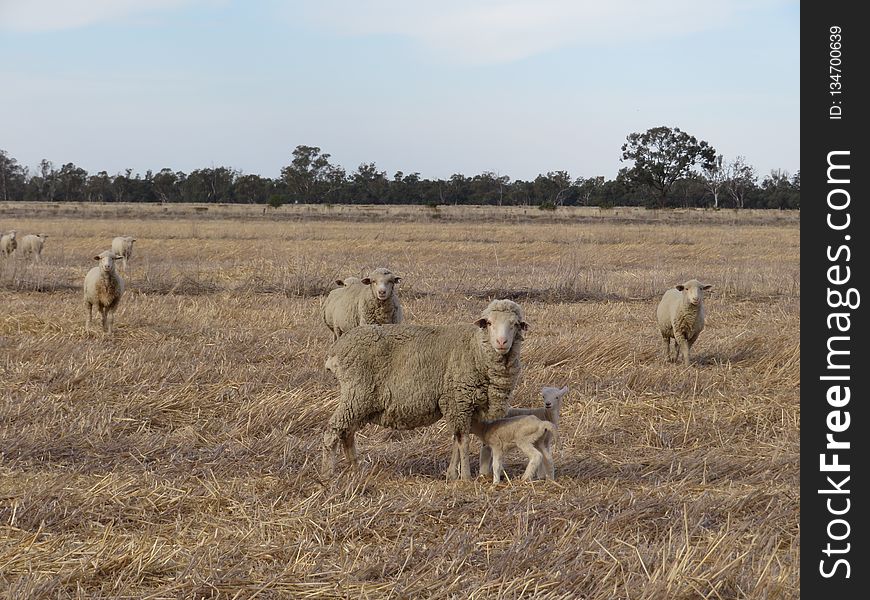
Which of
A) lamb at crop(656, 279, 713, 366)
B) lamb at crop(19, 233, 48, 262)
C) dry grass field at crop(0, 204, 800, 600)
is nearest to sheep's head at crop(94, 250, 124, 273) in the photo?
dry grass field at crop(0, 204, 800, 600)

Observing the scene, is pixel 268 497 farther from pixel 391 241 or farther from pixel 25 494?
pixel 391 241

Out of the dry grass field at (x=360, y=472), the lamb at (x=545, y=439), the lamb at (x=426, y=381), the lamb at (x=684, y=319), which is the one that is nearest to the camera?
the dry grass field at (x=360, y=472)

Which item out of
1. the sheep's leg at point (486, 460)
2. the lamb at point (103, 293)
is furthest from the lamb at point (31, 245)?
the sheep's leg at point (486, 460)

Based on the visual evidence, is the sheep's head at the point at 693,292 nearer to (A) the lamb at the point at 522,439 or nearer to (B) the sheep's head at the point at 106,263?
(A) the lamb at the point at 522,439

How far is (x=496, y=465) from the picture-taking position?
7.04 metres

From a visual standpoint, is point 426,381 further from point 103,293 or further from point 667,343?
point 103,293

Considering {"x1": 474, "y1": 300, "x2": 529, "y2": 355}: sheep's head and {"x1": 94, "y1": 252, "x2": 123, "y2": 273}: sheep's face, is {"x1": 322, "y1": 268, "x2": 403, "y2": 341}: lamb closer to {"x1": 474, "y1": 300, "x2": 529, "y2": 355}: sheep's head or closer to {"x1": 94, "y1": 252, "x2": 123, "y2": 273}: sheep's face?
{"x1": 94, "y1": 252, "x2": 123, "y2": 273}: sheep's face

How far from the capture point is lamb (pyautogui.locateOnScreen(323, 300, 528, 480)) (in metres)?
7.17

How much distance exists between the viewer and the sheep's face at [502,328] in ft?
22.6

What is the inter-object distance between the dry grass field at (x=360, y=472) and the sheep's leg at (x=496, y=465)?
12 centimetres

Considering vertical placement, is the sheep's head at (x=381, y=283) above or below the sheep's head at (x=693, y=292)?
above

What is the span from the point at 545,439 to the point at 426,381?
952mm

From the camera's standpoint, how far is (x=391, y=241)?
112ft
